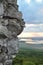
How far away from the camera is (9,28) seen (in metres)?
15.3

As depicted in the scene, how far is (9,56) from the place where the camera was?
15.2 m

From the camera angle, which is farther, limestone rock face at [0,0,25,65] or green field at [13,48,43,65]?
green field at [13,48,43,65]

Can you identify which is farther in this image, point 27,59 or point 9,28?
point 27,59

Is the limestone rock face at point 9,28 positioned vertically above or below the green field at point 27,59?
above

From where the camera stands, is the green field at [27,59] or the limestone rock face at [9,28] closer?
the limestone rock face at [9,28]

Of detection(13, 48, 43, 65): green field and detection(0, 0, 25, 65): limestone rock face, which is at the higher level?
detection(0, 0, 25, 65): limestone rock face

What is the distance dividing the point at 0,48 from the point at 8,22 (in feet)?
6.37

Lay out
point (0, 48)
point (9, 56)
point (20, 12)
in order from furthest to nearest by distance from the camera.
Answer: point (20, 12) < point (9, 56) < point (0, 48)

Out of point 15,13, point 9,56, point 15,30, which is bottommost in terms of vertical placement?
point 9,56

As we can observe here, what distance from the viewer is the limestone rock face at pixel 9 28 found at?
14398 mm

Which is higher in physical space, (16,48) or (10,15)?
(10,15)

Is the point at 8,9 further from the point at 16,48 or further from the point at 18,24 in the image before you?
the point at 16,48

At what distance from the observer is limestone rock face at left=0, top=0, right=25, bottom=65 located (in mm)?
14398

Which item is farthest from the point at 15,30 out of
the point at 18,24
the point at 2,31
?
the point at 2,31
